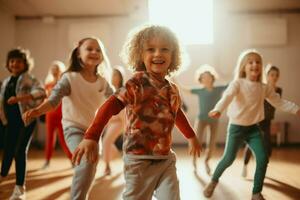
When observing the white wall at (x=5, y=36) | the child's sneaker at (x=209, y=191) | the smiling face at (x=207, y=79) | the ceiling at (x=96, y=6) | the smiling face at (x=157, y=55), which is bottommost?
the child's sneaker at (x=209, y=191)

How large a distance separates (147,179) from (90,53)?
1024 millimetres

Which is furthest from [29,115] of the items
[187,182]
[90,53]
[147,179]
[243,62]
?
[187,182]

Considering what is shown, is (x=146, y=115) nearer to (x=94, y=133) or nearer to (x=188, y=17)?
(x=94, y=133)

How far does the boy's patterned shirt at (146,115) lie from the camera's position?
134cm

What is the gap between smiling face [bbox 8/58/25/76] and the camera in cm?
277

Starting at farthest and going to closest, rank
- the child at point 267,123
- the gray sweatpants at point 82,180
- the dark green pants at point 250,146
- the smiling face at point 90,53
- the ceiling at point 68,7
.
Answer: the ceiling at point 68,7 → the child at point 267,123 → the dark green pants at point 250,146 → the smiling face at point 90,53 → the gray sweatpants at point 82,180

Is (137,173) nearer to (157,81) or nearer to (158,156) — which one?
(158,156)

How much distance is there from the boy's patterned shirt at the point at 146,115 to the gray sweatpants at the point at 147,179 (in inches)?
1.5

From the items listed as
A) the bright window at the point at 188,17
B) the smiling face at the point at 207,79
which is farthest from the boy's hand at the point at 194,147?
the bright window at the point at 188,17

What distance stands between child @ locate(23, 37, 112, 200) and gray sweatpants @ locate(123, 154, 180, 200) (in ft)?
1.62

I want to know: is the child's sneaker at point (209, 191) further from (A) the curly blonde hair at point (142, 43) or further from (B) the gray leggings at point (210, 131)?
(A) the curly blonde hair at point (142, 43)

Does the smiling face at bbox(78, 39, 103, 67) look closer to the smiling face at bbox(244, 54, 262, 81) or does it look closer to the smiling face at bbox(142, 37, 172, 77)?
the smiling face at bbox(142, 37, 172, 77)

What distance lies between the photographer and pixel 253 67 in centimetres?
265

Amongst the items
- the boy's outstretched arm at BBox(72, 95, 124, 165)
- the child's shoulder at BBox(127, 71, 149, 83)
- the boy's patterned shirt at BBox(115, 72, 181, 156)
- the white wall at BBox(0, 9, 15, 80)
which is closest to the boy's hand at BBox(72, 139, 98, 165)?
the boy's outstretched arm at BBox(72, 95, 124, 165)
